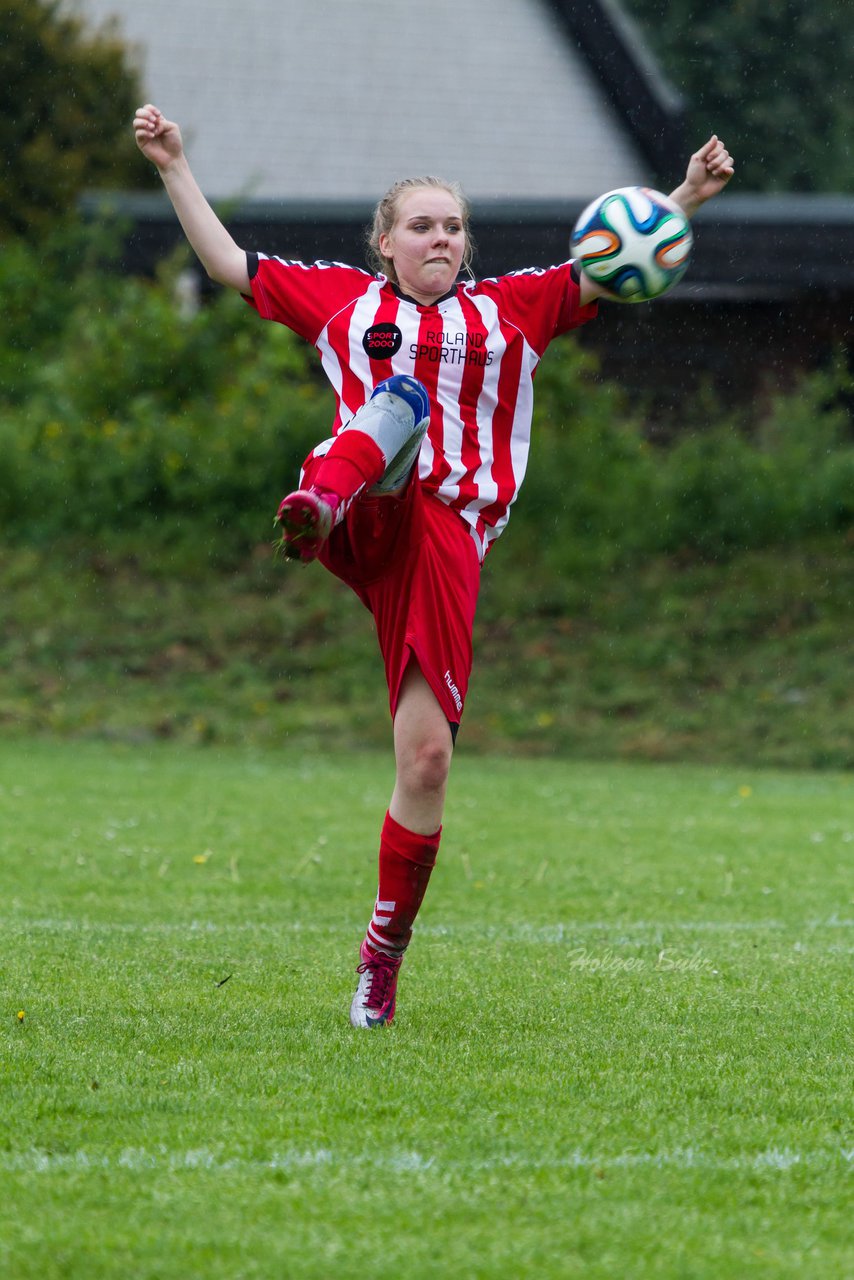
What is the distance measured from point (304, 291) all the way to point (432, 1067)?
2.16 metres

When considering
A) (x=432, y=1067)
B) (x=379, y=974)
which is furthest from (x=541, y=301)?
(x=432, y=1067)

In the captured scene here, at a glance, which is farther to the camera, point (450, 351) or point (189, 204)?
point (189, 204)

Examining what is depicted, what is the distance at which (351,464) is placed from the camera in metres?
4.05

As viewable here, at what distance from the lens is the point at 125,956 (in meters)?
5.36

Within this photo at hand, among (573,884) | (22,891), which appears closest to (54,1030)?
Result: (22,891)

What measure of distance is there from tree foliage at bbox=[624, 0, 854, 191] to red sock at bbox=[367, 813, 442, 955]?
111ft

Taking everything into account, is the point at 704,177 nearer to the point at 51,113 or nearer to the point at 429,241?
the point at 429,241

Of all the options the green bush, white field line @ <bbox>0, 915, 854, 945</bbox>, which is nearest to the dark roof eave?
the green bush

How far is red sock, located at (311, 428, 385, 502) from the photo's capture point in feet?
13.2

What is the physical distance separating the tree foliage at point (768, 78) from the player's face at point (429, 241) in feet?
109

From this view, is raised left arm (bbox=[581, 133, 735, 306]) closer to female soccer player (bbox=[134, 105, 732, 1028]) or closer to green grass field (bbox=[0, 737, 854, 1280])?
female soccer player (bbox=[134, 105, 732, 1028])

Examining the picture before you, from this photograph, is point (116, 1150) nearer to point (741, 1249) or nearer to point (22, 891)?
point (741, 1249)

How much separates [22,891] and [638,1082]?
12.3 feet

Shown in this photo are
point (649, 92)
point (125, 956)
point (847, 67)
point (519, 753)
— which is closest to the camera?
point (125, 956)
